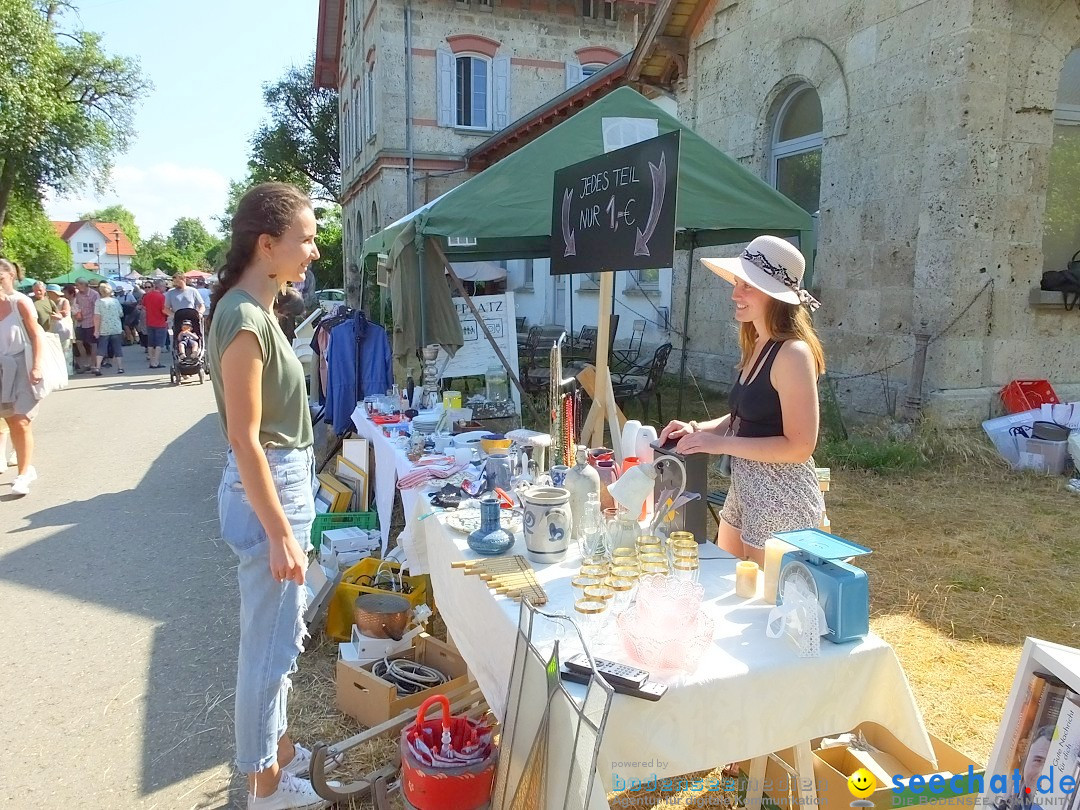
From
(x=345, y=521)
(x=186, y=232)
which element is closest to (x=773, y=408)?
(x=345, y=521)

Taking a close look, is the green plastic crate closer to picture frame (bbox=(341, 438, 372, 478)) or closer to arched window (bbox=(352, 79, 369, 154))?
picture frame (bbox=(341, 438, 372, 478))

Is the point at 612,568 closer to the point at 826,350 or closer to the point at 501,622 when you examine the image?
the point at 501,622

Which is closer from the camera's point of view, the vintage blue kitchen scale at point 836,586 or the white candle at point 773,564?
the vintage blue kitchen scale at point 836,586

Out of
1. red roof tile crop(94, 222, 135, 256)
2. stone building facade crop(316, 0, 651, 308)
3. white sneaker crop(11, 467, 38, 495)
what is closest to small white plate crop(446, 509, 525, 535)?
white sneaker crop(11, 467, 38, 495)

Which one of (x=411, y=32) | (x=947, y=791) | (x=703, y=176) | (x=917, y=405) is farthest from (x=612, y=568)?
(x=411, y=32)

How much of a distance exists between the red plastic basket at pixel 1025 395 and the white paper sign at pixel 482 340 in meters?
4.45

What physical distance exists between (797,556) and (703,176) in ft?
14.8

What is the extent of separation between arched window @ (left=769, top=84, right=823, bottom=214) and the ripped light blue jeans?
7316 millimetres

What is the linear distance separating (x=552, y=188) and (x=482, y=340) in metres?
1.79

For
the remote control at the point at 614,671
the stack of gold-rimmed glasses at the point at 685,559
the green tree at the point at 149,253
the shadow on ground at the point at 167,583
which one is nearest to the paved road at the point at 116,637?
the shadow on ground at the point at 167,583

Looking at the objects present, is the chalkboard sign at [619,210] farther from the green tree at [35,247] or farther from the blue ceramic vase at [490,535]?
the green tree at [35,247]

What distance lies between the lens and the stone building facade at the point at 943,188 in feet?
20.6

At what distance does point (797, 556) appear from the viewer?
178cm

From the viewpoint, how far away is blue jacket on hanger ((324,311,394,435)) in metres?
6.18
